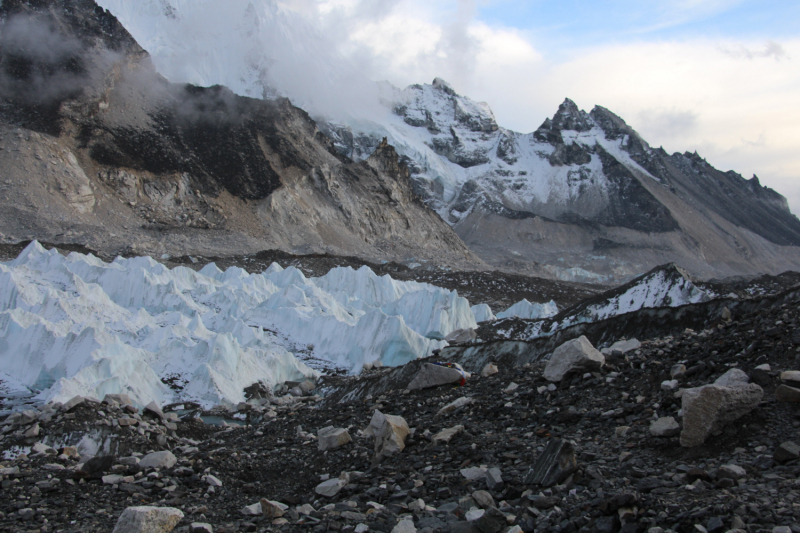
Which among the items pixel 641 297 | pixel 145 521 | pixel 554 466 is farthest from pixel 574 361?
pixel 641 297

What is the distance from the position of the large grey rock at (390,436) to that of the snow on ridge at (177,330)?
837cm

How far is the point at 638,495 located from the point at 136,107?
6413 centimetres

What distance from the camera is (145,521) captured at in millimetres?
4133

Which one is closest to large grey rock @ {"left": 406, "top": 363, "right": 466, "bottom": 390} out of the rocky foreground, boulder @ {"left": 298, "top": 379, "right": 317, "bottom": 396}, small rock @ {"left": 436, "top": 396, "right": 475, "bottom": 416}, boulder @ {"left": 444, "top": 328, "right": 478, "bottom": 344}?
the rocky foreground

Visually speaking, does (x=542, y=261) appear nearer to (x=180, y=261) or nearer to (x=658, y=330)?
(x=180, y=261)

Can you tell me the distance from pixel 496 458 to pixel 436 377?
305 centimetres

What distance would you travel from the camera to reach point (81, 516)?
5023 mm

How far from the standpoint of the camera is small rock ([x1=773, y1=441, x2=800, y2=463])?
3399mm

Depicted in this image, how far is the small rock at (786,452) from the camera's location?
11.2 ft

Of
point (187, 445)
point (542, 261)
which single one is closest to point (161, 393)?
point (187, 445)

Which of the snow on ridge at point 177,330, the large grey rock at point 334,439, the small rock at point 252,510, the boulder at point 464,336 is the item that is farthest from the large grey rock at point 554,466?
the boulder at point 464,336

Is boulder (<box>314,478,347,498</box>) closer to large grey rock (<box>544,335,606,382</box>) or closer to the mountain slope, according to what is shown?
large grey rock (<box>544,335,606,382</box>)

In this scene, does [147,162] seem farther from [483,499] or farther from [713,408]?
[713,408]

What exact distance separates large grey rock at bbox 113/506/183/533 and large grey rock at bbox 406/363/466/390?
403 centimetres
